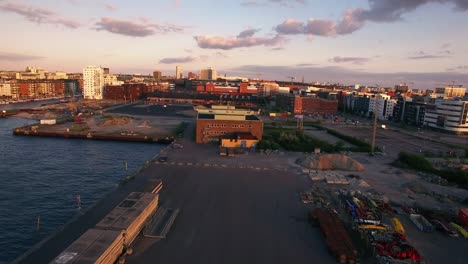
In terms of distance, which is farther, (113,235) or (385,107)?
(385,107)

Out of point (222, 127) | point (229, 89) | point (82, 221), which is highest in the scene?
point (229, 89)

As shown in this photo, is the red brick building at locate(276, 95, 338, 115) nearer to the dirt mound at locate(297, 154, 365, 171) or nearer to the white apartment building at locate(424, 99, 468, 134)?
the white apartment building at locate(424, 99, 468, 134)

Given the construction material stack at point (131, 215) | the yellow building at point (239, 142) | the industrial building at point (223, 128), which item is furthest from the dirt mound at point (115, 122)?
the construction material stack at point (131, 215)

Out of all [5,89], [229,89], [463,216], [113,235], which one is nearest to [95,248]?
[113,235]

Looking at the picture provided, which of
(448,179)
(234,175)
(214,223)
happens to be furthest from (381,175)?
(214,223)

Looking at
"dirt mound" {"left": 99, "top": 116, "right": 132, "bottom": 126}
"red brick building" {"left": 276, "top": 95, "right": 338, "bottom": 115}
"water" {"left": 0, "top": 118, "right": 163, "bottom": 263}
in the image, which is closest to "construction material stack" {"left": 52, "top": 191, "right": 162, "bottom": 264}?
"water" {"left": 0, "top": 118, "right": 163, "bottom": 263}

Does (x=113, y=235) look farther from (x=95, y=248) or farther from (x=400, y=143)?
(x=400, y=143)
